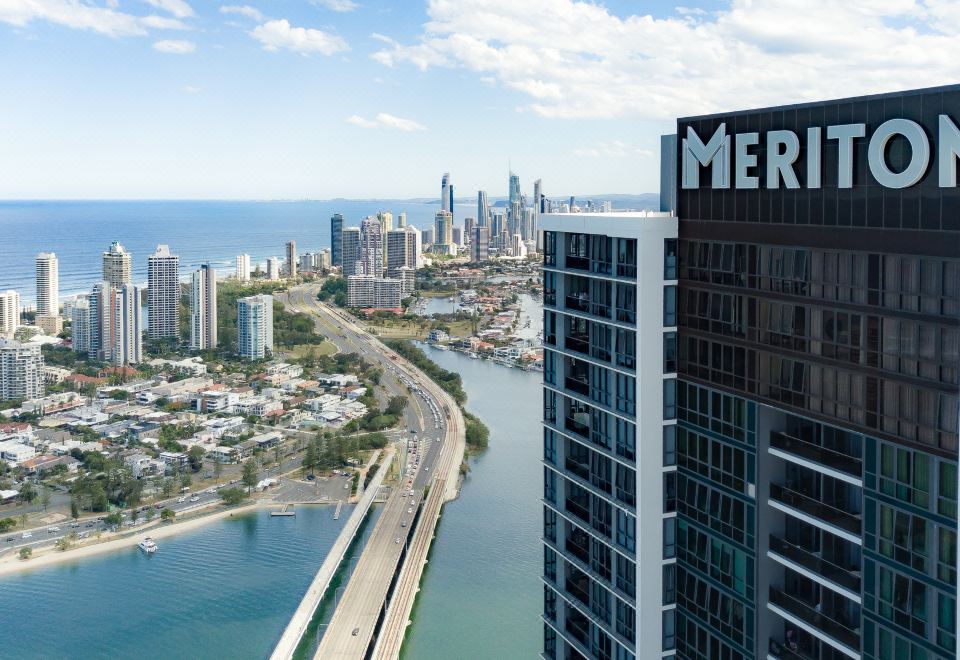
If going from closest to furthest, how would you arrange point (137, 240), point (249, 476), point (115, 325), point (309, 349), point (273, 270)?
1. point (249, 476)
2. point (115, 325)
3. point (309, 349)
4. point (273, 270)
5. point (137, 240)

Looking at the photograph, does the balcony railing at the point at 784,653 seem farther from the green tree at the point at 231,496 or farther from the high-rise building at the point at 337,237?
the high-rise building at the point at 337,237

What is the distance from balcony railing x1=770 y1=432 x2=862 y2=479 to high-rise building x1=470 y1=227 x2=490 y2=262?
35.7m

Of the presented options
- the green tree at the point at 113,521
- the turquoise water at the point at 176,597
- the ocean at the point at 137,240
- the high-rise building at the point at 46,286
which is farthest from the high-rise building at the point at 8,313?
the turquoise water at the point at 176,597

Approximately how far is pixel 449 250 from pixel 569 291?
1495 inches

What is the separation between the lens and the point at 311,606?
328 inches

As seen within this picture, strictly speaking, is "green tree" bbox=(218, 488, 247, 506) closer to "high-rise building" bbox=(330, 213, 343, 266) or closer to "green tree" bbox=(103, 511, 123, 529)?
"green tree" bbox=(103, 511, 123, 529)

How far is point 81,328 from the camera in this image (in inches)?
842

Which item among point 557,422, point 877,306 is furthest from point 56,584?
point 877,306

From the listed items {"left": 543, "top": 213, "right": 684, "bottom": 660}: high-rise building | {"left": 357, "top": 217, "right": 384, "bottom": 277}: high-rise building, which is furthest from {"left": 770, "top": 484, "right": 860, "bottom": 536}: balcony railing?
{"left": 357, "top": 217, "right": 384, "bottom": 277}: high-rise building

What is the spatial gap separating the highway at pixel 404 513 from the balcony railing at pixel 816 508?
5.43 meters

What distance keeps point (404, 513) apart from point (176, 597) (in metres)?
3.07

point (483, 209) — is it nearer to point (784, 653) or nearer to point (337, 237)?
point (337, 237)

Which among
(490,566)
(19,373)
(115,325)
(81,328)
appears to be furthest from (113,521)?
(81,328)

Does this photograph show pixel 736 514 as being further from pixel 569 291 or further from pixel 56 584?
pixel 56 584
